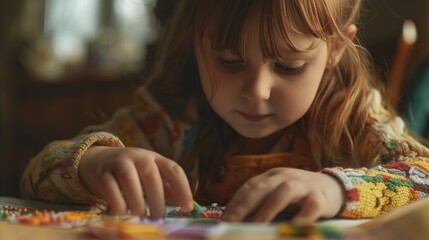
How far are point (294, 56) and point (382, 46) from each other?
1230mm

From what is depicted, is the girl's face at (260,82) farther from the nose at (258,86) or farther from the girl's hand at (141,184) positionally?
the girl's hand at (141,184)

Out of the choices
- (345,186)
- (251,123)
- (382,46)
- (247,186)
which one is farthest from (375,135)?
(382,46)

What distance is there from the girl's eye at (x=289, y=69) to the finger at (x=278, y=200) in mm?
289

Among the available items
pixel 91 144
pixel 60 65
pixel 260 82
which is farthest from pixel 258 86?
pixel 60 65

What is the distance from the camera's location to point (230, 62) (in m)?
0.86

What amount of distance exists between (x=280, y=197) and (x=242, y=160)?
416 millimetres

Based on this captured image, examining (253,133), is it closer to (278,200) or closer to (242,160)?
(242,160)

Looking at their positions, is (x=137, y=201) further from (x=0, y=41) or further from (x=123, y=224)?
(x=0, y=41)

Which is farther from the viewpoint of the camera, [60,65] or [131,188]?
[60,65]

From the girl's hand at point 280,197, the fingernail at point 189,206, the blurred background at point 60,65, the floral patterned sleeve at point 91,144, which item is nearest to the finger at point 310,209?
the girl's hand at point 280,197

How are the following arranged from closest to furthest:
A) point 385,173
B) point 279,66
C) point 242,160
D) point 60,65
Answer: point 385,173
point 279,66
point 242,160
point 60,65

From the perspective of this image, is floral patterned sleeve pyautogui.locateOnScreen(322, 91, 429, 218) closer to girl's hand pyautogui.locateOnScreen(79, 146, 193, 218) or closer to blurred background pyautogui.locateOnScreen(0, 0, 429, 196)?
girl's hand pyautogui.locateOnScreen(79, 146, 193, 218)

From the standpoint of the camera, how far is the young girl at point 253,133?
0.63 m

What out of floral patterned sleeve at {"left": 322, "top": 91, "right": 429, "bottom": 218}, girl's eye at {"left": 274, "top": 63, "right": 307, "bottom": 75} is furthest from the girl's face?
floral patterned sleeve at {"left": 322, "top": 91, "right": 429, "bottom": 218}
